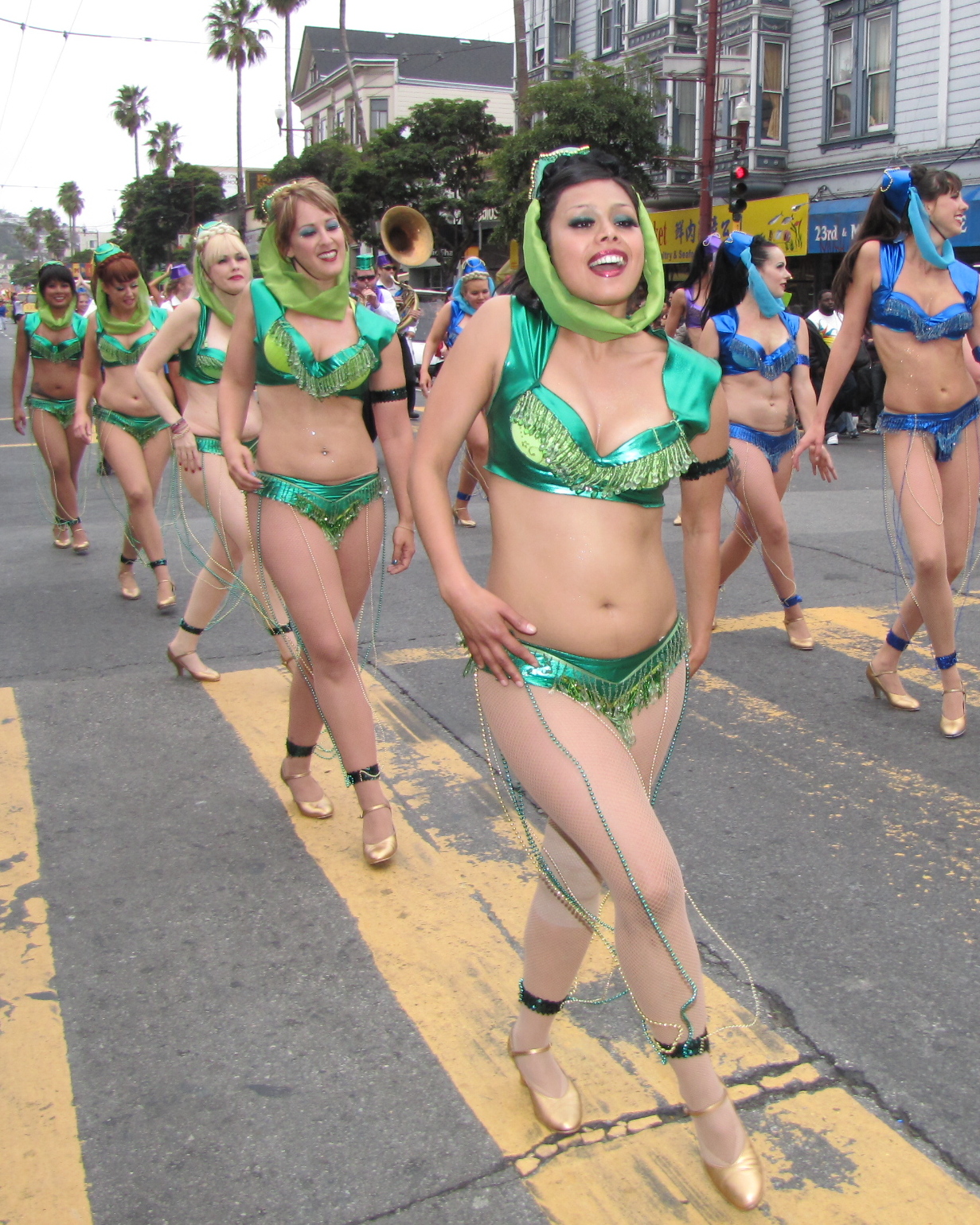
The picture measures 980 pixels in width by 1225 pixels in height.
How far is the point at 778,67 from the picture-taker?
2878 centimetres


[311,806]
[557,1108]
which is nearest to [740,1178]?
[557,1108]

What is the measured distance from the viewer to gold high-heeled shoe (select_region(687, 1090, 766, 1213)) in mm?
2402

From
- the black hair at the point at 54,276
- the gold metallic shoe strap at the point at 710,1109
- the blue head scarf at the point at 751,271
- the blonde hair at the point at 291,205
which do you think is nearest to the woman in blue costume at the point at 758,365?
the blue head scarf at the point at 751,271

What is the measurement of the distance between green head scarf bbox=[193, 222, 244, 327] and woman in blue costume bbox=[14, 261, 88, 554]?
130 inches

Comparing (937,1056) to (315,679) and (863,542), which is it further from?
(863,542)

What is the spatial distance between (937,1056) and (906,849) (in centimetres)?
122

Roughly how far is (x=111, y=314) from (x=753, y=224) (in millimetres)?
21607

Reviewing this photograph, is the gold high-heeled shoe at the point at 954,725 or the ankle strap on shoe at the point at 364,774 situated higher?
the ankle strap on shoe at the point at 364,774

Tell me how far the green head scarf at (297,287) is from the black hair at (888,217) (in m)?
2.22

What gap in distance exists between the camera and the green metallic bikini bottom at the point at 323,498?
3.95 m

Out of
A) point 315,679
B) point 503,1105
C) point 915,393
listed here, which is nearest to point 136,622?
point 315,679

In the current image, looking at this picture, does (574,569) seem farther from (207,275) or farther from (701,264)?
(701,264)

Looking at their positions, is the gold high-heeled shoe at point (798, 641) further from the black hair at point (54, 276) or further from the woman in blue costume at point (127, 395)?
the black hair at point (54, 276)

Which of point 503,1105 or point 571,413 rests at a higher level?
point 571,413
